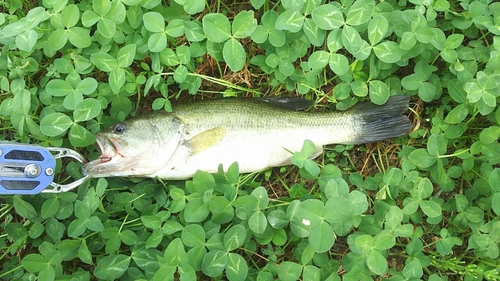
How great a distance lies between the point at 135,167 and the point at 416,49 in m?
2.25

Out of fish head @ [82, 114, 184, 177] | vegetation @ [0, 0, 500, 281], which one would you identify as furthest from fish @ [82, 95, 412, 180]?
vegetation @ [0, 0, 500, 281]

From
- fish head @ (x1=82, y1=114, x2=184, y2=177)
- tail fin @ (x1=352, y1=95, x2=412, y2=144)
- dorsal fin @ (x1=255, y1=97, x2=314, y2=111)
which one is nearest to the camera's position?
fish head @ (x1=82, y1=114, x2=184, y2=177)

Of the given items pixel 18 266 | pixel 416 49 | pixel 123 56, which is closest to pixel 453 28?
pixel 416 49

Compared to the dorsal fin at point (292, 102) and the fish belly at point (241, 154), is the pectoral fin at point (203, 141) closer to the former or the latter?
the fish belly at point (241, 154)

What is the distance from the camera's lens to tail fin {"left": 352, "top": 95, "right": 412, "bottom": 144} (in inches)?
132

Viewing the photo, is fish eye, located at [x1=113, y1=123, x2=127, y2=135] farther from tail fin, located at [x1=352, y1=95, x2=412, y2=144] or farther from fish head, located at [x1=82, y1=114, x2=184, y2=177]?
tail fin, located at [x1=352, y1=95, x2=412, y2=144]

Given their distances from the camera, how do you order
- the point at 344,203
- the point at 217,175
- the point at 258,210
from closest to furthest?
1. the point at 344,203
2. the point at 258,210
3. the point at 217,175

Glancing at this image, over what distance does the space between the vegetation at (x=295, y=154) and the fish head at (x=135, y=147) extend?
13cm

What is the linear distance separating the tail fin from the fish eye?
1783 mm

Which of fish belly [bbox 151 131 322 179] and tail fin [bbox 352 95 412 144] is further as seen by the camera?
tail fin [bbox 352 95 412 144]

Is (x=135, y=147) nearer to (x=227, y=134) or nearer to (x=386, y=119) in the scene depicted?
(x=227, y=134)

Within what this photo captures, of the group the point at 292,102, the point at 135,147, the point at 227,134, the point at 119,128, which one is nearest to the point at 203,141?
the point at 227,134

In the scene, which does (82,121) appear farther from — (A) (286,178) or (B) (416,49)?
(B) (416,49)

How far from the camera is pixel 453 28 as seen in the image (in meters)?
3.37
